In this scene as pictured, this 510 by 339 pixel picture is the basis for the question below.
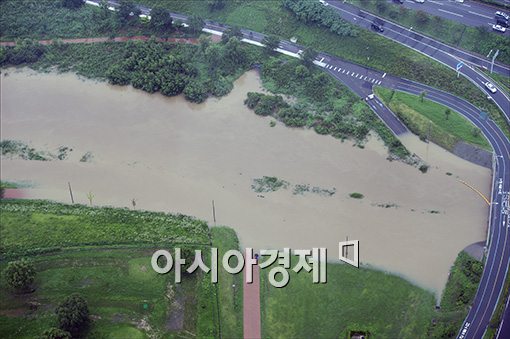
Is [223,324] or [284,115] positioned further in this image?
[284,115]

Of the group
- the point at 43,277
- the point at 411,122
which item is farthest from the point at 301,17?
the point at 43,277

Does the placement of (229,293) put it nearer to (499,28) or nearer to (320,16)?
(320,16)

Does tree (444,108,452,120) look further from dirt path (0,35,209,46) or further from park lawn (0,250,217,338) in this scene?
dirt path (0,35,209,46)

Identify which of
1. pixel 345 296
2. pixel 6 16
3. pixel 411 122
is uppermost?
pixel 6 16

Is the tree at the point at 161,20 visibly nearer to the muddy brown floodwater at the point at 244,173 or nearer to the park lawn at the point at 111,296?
the muddy brown floodwater at the point at 244,173

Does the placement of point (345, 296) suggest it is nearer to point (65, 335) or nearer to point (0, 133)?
point (65, 335)

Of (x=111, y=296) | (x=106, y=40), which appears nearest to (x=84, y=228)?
(x=111, y=296)
